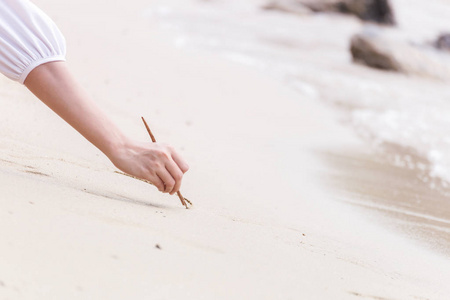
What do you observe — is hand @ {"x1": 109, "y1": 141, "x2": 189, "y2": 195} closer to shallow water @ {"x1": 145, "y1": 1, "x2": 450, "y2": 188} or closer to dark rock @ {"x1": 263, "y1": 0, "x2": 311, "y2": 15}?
shallow water @ {"x1": 145, "y1": 1, "x2": 450, "y2": 188}

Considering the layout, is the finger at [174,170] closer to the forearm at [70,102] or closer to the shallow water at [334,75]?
the forearm at [70,102]

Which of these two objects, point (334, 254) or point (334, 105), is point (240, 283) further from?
point (334, 105)

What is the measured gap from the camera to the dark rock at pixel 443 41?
1205 cm

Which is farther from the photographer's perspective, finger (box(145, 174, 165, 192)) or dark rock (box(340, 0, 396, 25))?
dark rock (box(340, 0, 396, 25))

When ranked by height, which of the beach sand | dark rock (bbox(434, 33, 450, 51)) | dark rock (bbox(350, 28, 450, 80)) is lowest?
dark rock (bbox(434, 33, 450, 51))

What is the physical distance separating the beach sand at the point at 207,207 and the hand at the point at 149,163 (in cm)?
9

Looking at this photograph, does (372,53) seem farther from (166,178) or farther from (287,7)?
(166,178)

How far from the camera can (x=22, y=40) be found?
175 cm

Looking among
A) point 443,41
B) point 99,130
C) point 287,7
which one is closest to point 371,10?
point 287,7

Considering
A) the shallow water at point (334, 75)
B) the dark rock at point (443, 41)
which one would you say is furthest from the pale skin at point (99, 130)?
the dark rock at point (443, 41)

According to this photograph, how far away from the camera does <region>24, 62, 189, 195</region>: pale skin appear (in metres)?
1.79

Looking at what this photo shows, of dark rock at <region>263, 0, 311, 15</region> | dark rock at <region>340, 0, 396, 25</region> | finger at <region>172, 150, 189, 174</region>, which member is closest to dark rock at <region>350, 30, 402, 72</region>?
dark rock at <region>263, 0, 311, 15</region>

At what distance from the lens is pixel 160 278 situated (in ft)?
4.42

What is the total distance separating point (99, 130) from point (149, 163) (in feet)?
0.55
